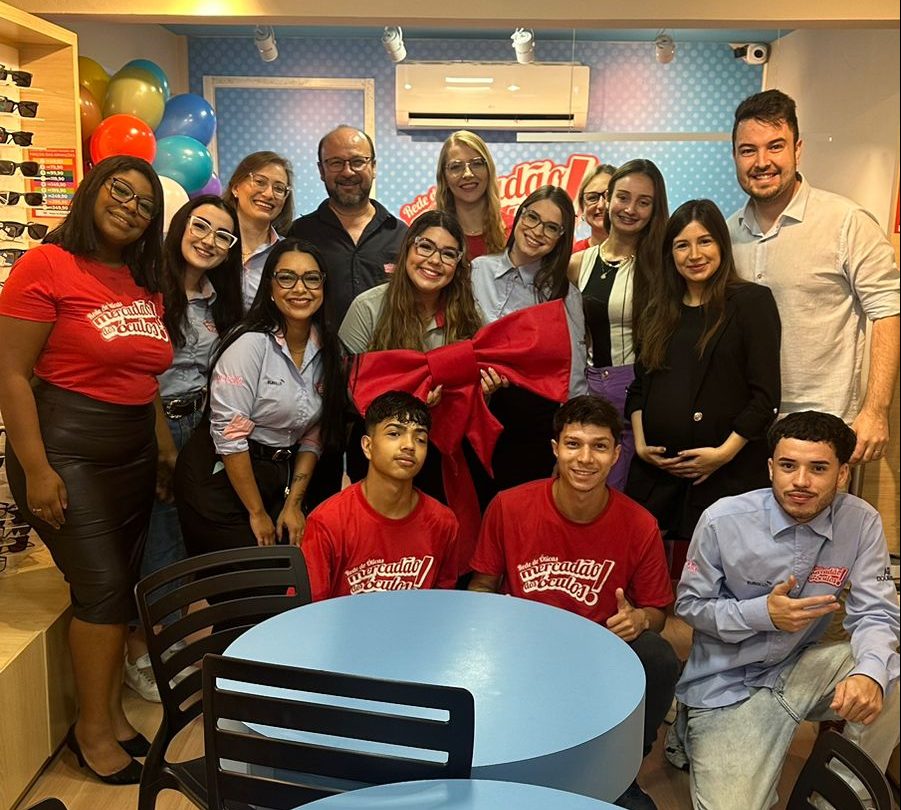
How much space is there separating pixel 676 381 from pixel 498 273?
710 mm

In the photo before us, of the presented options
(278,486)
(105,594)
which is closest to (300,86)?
(278,486)

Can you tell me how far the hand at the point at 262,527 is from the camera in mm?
2797

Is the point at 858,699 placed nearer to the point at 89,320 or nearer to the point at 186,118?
the point at 89,320

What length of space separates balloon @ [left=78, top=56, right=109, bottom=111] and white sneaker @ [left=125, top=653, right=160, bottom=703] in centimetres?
236

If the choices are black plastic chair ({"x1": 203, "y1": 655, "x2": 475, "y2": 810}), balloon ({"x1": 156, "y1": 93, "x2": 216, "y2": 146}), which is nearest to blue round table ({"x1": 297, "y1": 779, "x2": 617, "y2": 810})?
black plastic chair ({"x1": 203, "y1": 655, "x2": 475, "y2": 810})

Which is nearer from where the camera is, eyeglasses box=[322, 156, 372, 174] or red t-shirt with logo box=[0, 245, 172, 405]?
red t-shirt with logo box=[0, 245, 172, 405]

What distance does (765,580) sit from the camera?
7.87ft

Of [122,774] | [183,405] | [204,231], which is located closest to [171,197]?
[204,231]

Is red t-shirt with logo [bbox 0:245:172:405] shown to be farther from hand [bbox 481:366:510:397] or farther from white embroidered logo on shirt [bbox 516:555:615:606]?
white embroidered logo on shirt [bbox 516:555:615:606]

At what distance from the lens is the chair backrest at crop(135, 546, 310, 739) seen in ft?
6.66

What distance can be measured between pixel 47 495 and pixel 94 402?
29cm

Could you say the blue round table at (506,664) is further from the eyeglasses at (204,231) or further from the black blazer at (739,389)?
the eyeglasses at (204,231)

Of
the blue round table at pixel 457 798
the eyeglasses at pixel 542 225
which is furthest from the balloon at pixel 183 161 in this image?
the blue round table at pixel 457 798

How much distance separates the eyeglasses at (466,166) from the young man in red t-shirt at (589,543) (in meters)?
1.12
